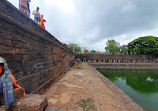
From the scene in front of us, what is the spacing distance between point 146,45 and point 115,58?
1171cm

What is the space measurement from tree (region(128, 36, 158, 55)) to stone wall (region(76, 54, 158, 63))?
1.83 metres

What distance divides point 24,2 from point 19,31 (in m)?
1.90

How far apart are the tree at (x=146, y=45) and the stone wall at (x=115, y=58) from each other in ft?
5.99

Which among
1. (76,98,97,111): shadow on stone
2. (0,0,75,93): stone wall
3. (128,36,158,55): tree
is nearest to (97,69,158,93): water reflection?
(76,98,97,111): shadow on stone

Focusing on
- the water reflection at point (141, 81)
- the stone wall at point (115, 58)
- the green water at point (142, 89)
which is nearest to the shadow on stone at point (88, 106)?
the green water at point (142, 89)

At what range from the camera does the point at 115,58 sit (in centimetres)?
2311

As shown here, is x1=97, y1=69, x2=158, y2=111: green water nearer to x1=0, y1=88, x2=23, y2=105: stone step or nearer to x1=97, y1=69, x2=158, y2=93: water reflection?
x1=97, y1=69, x2=158, y2=93: water reflection

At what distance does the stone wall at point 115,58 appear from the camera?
74.0 feet

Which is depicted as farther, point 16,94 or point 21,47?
point 21,47

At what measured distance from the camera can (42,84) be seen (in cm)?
274

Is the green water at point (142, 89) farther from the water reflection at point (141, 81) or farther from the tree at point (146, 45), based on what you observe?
the tree at point (146, 45)

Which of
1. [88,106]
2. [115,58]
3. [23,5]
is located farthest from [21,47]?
[115,58]

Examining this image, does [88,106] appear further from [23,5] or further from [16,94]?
[23,5]

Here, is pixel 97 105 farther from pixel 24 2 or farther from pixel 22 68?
pixel 24 2
